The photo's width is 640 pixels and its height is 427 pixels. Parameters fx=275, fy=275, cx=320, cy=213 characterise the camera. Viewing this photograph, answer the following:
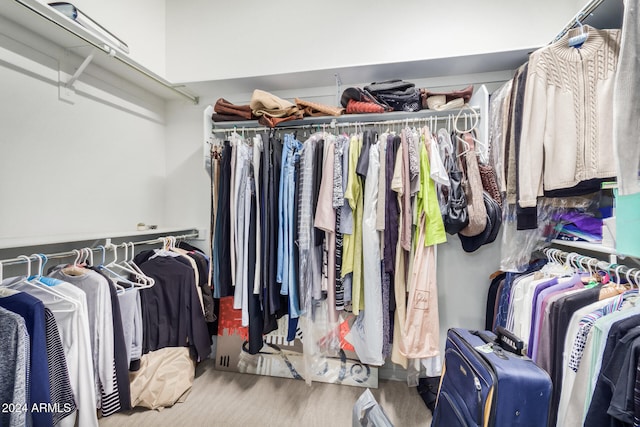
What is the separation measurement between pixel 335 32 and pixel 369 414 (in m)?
2.21

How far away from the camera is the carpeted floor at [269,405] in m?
1.56

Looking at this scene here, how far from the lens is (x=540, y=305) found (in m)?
1.21

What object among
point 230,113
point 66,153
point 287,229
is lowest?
point 287,229

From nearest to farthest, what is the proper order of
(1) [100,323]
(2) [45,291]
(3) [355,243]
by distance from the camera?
1. (2) [45,291]
2. (1) [100,323]
3. (3) [355,243]

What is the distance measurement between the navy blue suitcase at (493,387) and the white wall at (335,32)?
165cm

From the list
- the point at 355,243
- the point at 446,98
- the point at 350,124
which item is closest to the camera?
the point at 355,243

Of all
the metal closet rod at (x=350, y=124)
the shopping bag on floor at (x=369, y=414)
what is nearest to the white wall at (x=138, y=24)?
the metal closet rod at (x=350, y=124)

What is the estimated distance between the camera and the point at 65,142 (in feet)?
5.25

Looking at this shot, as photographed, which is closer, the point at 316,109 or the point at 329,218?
the point at 329,218

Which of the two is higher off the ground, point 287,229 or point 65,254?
point 287,229

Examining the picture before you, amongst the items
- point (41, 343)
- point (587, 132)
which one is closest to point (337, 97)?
point (587, 132)

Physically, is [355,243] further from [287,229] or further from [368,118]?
[368,118]

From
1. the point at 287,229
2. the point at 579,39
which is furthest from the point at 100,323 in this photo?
the point at 579,39

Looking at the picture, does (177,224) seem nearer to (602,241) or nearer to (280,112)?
(280,112)
